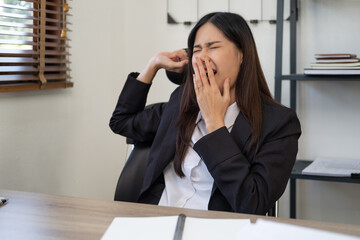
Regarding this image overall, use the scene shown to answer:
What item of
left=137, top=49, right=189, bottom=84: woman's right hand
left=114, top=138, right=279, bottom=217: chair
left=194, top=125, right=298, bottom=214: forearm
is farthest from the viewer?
left=137, top=49, right=189, bottom=84: woman's right hand

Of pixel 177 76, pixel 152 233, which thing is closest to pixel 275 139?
pixel 177 76

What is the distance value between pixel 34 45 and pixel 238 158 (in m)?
1.19

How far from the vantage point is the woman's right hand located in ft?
5.56

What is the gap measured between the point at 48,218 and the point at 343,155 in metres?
1.88

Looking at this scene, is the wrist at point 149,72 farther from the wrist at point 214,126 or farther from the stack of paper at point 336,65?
the stack of paper at point 336,65

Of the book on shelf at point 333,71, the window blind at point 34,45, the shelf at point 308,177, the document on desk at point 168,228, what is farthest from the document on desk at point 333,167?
the document on desk at point 168,228

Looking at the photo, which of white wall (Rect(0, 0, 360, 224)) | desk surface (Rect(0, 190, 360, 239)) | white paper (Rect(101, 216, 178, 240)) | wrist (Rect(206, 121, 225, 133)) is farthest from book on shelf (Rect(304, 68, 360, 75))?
white paper (Rect(101, 216, 178, 240))

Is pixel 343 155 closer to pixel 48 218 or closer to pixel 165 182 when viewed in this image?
pixel 165 182

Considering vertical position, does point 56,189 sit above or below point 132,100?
below

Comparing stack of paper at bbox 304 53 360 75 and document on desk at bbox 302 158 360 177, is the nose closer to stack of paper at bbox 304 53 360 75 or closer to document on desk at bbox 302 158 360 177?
stack of paper at bbox 304 53 360 75

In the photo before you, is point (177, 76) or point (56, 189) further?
point (56, 189)

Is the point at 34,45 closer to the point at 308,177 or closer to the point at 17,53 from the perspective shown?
the point at 17,53

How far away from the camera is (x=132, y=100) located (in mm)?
1713

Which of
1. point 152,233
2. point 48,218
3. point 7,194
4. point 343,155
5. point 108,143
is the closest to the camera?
point 152,233
